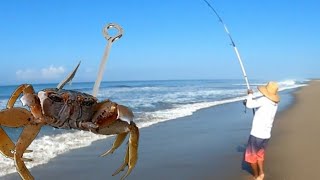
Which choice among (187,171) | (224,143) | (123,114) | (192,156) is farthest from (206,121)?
(123,114)

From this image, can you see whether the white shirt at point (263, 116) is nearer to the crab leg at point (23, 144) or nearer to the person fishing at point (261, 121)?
the person fishing at point (261, 121)

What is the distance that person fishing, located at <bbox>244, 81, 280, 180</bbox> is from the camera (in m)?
7.82

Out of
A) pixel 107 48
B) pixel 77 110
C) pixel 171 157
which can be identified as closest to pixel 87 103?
pixel 77 110

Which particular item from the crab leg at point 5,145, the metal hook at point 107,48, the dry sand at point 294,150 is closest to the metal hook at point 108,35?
the metal hook at point 107,48

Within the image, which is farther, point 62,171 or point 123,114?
point 62,171

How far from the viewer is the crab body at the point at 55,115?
2.56 metres

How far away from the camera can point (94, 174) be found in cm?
821

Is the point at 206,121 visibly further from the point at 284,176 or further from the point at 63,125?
the point at 63,125

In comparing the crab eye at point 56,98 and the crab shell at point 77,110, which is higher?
the crab eye at point 56,98

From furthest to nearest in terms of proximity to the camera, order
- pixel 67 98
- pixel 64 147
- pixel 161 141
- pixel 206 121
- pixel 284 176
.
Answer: pixel 206 121
pixel 161 141
pixel 64 147
pixel 284 176
pixel 67 98

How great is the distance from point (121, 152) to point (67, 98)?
304 inches

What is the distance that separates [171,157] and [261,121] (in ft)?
8.90

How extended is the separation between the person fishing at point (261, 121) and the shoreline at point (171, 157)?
1.37 ft

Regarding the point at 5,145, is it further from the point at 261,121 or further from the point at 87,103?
the point at 261,121
